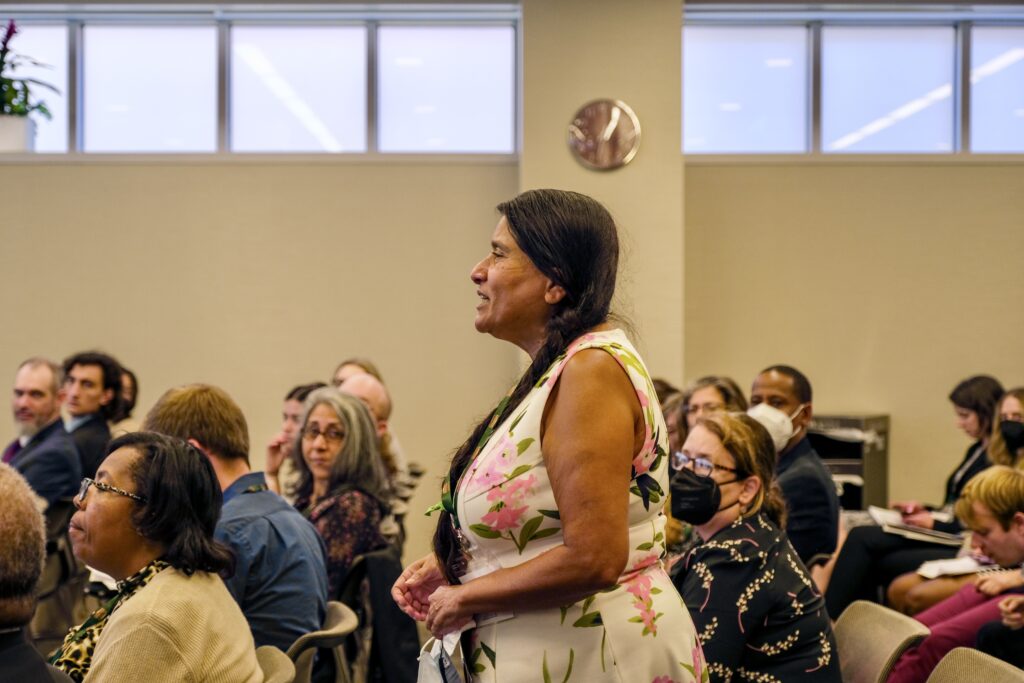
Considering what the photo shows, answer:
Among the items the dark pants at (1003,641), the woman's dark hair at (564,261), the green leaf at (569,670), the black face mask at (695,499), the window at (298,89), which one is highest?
the window at (298,89)

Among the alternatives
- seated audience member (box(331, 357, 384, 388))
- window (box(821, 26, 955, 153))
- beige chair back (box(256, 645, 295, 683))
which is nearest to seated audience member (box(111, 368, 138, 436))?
seated audience member (box(331, 357, 384, 388))

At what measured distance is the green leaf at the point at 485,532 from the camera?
153 cm

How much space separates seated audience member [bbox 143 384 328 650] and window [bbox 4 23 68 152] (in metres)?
4.70

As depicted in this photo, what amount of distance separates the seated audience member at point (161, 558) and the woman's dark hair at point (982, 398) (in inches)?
167

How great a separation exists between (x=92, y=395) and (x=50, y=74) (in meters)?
2.79

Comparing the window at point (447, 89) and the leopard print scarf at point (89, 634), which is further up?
the window at point (447, 89)

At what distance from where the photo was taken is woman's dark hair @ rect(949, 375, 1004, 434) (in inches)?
214

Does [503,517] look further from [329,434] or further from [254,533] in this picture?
[329,434]

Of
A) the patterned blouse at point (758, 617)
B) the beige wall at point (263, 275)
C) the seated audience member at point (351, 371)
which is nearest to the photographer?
the patterned blouse at point (758, 617)

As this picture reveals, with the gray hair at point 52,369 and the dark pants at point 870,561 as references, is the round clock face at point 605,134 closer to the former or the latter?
the dark pants at point 870,561

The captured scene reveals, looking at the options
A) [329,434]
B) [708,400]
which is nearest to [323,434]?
[329,434]

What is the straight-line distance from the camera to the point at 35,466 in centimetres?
472

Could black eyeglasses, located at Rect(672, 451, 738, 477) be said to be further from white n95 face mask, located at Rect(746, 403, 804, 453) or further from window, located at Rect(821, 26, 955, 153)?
window, located at Rect(821, 26, 955, 153)

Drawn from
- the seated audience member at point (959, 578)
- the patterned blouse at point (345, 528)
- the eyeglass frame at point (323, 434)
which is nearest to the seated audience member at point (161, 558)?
the patterned blouse at point (345, 528)
